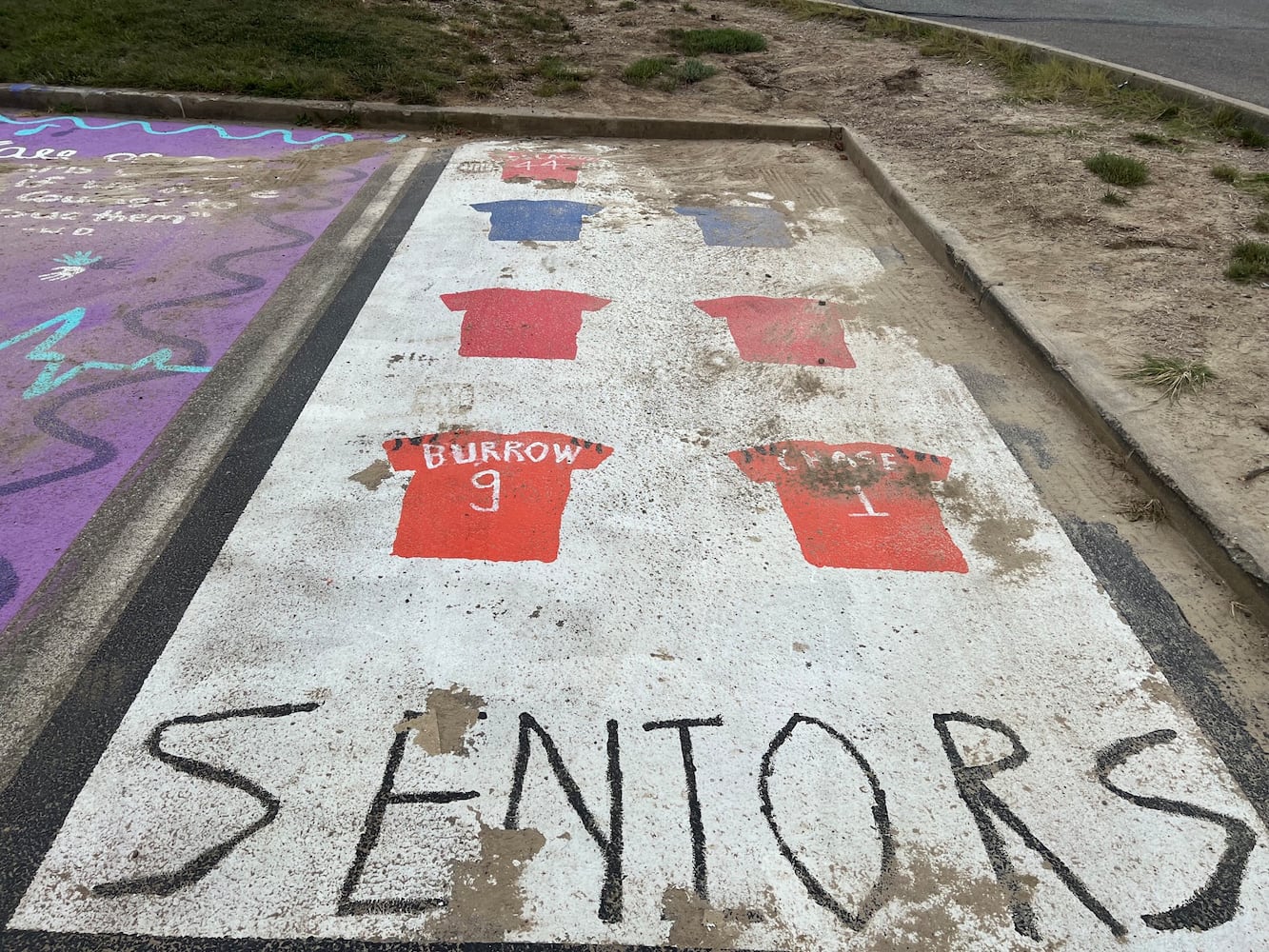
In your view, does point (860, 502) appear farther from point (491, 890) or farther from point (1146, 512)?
point (491, 890)

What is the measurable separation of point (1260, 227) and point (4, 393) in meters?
7.00

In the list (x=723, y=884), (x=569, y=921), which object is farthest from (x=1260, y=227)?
(x=569, y=921)

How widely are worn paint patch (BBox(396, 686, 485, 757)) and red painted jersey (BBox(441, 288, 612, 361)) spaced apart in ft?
6.41

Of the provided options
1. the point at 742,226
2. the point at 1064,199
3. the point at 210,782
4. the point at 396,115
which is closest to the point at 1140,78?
the point at 1064,199

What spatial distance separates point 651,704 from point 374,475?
59.0 inches

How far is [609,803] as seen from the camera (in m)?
1.97

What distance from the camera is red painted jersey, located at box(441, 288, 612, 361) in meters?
3.76

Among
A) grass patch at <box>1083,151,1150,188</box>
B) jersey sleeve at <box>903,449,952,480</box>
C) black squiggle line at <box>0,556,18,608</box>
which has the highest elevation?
grass patch at <box>1083,151,1150,188</box>

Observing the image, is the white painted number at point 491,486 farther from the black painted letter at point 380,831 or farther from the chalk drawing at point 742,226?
the chalk drawing at point 742,226

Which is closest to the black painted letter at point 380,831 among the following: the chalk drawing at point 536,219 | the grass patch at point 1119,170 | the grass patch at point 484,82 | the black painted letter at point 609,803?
the black painted letter at point 609,803

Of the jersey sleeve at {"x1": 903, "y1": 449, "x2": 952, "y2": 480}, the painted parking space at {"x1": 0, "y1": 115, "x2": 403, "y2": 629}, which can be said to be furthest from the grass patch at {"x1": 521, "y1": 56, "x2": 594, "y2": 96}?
the jersey sleeve at {"x1": 903, "y1": 449, "x2": 952, "y2": 480}

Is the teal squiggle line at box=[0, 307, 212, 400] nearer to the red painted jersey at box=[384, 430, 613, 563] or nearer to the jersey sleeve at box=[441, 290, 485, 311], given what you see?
the jersey sleeve at box=[441, 290, 485, 311]

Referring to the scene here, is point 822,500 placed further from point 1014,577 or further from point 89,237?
point 89,237

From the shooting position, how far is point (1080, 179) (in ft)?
17.8
